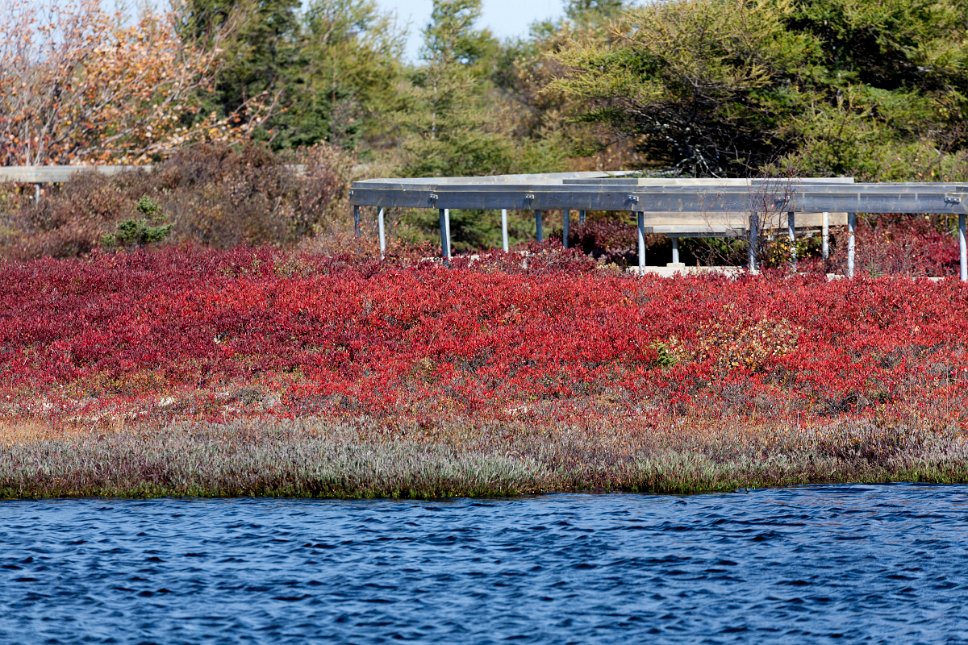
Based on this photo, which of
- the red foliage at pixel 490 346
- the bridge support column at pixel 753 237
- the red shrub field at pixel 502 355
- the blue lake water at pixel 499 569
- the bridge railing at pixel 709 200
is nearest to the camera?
the blue lake water at pixel 499 569

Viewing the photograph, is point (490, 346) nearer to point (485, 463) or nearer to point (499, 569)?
point (485, 463)

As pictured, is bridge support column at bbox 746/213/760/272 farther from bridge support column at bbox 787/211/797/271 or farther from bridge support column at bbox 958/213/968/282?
bridge support column at bbox 958/213/968/282

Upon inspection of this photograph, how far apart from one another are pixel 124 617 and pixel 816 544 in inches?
208

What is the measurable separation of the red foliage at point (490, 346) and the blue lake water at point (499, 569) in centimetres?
244

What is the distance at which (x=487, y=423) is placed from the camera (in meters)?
13.7

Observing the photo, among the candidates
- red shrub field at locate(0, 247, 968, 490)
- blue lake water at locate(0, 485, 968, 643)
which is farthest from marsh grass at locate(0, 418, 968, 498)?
blue lake water at locate(0, 485, 968, 643)

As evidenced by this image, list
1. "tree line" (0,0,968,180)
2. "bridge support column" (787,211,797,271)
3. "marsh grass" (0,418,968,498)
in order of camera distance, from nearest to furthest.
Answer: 1. "marsh grass" (0,418,968,498)
2. "bridge support column" (787,211,797,271)
3. "tree line" (0,0,968,180)

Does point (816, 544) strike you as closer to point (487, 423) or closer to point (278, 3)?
point (487, 423)

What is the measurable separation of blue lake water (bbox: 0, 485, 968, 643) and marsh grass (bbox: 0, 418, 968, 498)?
0.27 metres

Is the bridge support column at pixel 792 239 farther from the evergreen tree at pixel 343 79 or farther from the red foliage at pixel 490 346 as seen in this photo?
the evergreen tree at pixel 343 79

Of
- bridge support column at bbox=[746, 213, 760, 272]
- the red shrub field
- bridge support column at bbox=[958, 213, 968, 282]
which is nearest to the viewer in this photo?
the red shrub field

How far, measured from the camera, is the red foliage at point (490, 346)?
1445 centimetres

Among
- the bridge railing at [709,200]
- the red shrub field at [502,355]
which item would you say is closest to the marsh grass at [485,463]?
the red shrub field at [502,355]

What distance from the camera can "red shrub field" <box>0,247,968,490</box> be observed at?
13844 millimetres
